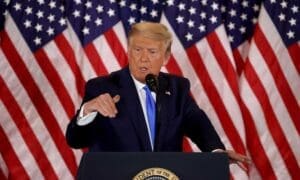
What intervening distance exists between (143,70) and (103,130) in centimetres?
31

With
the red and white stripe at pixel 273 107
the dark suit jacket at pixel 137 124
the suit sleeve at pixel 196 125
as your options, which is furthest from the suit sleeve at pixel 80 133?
the red and white stripe at pixel 273 107

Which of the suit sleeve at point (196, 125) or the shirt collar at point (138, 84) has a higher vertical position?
the shirt collar at point (138, 84)

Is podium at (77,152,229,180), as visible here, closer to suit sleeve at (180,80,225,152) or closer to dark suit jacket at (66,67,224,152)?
dark suit jacket at (66,67,224,152)

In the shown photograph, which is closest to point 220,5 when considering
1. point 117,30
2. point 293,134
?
point 117,30

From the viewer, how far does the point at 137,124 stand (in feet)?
6.13

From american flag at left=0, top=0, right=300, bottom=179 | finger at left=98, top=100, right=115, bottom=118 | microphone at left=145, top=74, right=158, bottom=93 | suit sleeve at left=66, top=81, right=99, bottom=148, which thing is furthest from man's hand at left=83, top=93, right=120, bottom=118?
american flag at left=0, top=0, right=300, bottom=179

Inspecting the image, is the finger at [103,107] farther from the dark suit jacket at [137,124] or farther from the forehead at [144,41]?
the forehead at [144,41]

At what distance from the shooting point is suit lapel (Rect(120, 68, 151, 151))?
184 cm

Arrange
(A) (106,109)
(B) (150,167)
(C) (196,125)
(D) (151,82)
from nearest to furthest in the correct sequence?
(B) (150,167)
(A) (106,109)
(D) (151,82)
(C) (196,125)

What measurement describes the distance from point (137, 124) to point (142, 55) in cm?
34

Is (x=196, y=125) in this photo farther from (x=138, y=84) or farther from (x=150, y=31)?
(x=150, y=31)

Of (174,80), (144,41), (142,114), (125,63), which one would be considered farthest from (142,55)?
(125,63)

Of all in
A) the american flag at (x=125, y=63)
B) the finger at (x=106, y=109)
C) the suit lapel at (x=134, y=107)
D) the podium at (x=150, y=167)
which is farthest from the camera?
the american flag at (x=125, y=63)

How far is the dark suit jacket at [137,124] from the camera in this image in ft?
6.10
